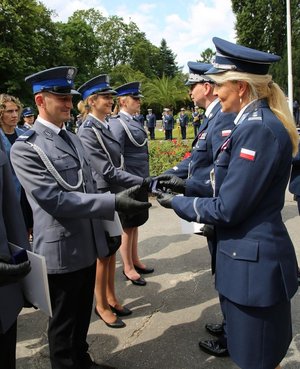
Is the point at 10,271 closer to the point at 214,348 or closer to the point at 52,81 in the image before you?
the point at 52,81

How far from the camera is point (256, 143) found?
1.96 meters

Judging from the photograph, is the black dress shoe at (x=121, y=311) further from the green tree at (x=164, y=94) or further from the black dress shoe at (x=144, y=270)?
the green tree at (x=164, y=94)

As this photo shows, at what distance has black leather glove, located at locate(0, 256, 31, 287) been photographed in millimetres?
1833

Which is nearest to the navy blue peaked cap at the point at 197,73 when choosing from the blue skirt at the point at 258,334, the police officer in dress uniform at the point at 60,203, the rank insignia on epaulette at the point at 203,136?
the rank insignia on epaulette at the point at 203,136

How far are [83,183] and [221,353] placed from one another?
5.79ft

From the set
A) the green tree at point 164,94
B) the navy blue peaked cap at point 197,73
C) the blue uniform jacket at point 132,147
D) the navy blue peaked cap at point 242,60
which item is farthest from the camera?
the green tree at point 164,94

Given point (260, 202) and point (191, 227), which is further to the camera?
point (191, 227)

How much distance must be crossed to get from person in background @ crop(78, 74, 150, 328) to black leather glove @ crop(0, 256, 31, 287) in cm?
175

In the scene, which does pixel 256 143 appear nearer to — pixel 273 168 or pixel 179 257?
pixel 273 168

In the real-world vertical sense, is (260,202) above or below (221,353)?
above

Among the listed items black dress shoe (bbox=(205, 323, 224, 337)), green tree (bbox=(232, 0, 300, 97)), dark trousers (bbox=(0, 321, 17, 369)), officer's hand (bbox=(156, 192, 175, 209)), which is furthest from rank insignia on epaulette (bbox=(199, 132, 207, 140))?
green tree (bbox=(232, 0, 300, 97))

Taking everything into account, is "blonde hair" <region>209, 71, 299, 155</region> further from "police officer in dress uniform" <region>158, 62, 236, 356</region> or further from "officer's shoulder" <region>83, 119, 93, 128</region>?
"officer's shoulder" <region>83, 119, 93, 128</region>

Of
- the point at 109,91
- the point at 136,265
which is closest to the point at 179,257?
the point at 136,265

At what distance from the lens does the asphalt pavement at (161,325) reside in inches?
123
